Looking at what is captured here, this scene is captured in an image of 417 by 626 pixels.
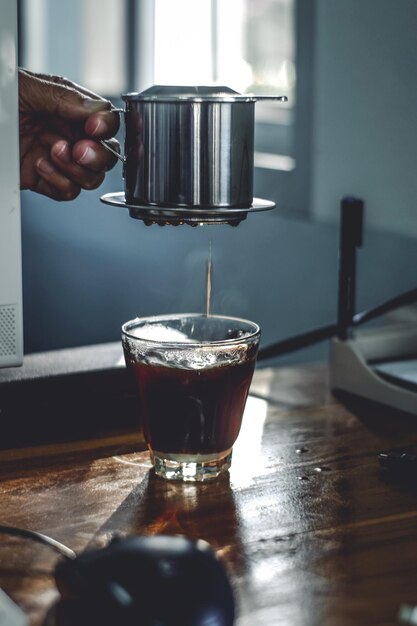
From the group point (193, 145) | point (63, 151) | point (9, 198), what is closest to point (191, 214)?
point (193, 145)

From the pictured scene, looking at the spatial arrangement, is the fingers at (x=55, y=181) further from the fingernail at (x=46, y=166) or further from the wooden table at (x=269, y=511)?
the wooden table at (x=269, y=511)

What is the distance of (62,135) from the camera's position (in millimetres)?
1064

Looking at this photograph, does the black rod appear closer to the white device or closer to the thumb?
the white device

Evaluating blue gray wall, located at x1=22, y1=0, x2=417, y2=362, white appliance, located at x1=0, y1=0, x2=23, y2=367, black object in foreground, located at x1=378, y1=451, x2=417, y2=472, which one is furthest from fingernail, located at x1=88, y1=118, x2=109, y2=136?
blue gray wall, located at x1=22, y1=0, x2=417, y2=362

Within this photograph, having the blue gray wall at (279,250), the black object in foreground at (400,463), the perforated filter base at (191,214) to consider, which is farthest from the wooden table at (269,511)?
the blue gray wall at (279,250)

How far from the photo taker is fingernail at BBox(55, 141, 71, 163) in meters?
1.01

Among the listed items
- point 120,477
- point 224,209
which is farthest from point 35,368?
point 224,209

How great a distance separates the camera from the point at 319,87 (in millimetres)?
1763

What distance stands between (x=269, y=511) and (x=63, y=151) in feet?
1.50

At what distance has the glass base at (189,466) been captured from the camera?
84 cm

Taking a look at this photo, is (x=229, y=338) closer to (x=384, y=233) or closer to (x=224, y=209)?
(x=224, y=209)

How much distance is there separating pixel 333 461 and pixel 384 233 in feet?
2.04

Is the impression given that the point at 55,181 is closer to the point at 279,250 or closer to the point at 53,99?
the point at 53,99

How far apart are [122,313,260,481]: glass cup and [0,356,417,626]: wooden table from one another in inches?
0.8
